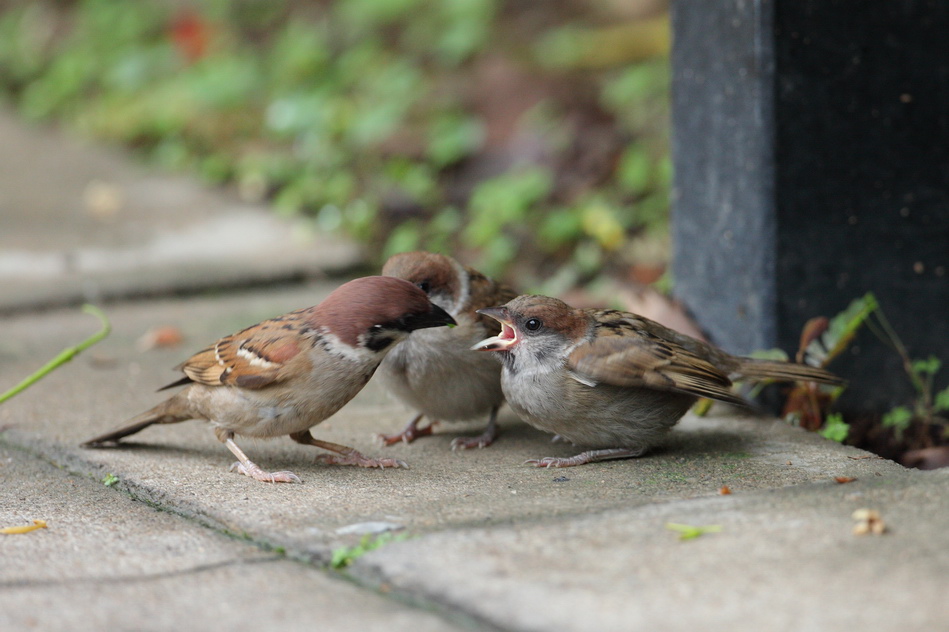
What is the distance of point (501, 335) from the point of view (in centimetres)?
432

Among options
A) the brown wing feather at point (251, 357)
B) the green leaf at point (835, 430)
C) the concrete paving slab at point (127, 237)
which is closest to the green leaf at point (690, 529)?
the green leaf at point (835, 430)

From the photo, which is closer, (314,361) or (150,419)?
(314,361)

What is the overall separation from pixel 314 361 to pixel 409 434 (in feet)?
2.52

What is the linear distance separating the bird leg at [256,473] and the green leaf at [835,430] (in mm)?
1985

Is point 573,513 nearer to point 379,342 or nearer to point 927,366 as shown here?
point 379,342

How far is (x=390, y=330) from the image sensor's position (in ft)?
13.2

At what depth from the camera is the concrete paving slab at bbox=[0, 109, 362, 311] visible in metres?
6.84

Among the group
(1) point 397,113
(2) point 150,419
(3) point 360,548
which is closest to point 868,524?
(3) point 360,548

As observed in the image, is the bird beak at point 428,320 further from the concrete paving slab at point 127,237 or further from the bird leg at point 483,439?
the concrete paving slab at point 127,237

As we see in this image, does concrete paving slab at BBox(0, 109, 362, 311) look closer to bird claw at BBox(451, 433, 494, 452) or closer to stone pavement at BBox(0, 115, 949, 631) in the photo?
stone pavement at BBox(0, 115, 949, 631)

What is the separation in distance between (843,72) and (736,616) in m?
2.74

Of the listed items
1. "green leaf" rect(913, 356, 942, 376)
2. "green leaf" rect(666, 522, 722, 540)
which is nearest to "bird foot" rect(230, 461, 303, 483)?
"green leaf" rect(666, 522, 722, 540)

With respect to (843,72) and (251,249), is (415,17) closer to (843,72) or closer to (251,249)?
(251,249)

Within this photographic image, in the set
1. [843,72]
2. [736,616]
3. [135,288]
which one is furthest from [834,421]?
[135,288]
